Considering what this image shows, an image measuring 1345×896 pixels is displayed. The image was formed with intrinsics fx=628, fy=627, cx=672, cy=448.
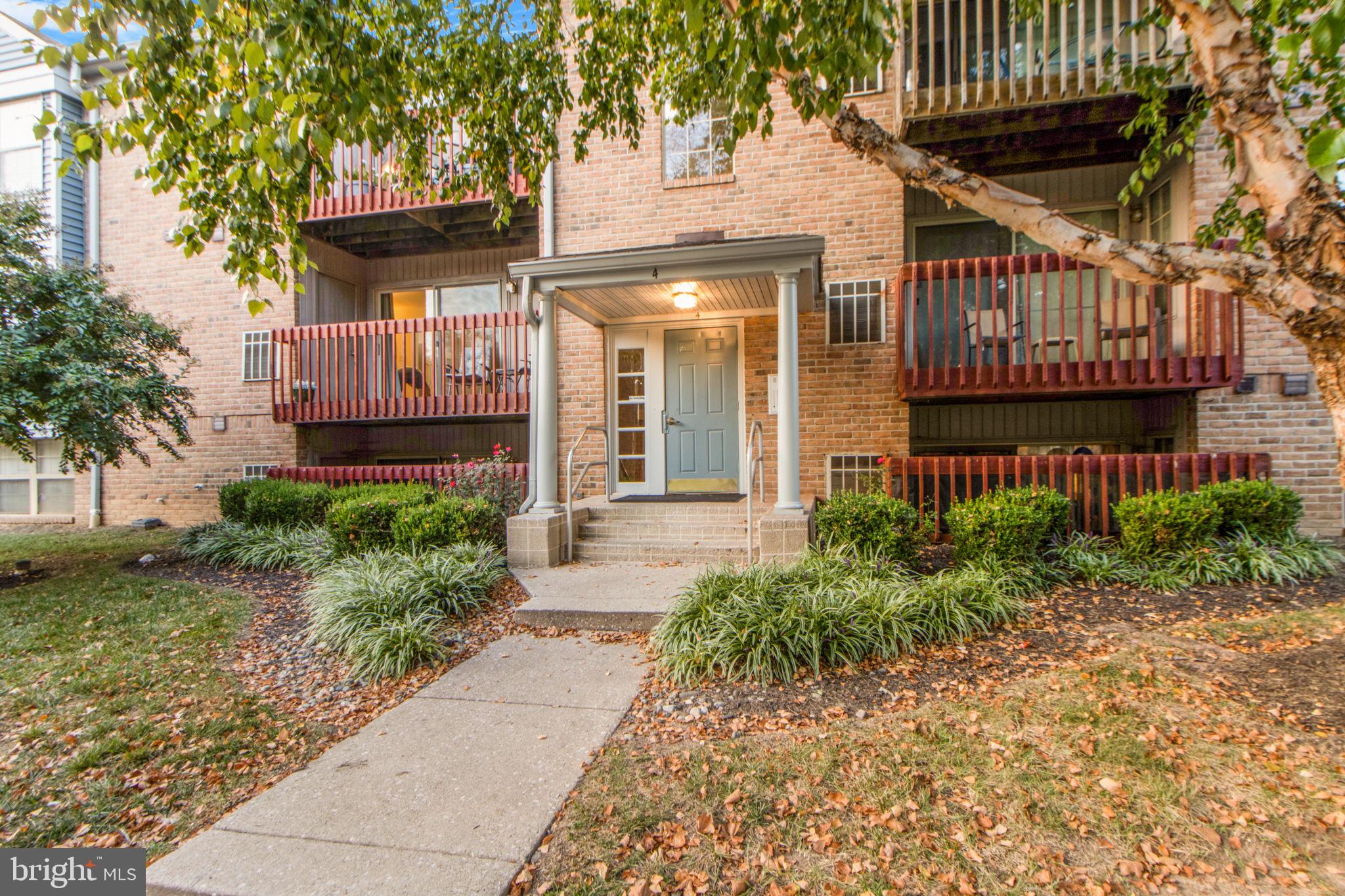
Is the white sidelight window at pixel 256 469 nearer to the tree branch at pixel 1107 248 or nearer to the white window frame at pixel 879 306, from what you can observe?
the white window frame at pixel 879 306

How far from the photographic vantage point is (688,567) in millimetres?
5742

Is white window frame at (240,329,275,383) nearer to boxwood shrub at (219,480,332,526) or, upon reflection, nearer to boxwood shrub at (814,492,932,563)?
boxwood shrub at (219,480,332,526)

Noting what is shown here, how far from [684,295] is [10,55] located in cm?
1181

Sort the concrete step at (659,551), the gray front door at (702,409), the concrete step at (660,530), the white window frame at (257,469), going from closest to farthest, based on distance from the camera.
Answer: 1. the concrete step at (659,551)
2. the concrete step at (660,530)
3. the gray front door at (702,409)
4. the white window frame at (257,469)

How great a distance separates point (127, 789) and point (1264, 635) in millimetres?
6006

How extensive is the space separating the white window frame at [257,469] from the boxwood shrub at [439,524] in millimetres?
4515

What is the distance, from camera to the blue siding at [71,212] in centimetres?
945

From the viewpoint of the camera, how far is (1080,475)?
238 inches

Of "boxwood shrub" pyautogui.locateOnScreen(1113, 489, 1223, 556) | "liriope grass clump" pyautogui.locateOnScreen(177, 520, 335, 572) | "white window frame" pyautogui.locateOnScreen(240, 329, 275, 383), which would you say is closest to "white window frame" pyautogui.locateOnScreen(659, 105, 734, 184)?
"boxwood shrub" pyautogui.locateOnScreen(1113, 489, 1223, 556)

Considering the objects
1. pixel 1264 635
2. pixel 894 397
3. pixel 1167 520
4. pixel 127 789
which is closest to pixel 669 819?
pixel 127 789

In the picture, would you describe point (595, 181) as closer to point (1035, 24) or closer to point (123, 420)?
point (1035, 24)

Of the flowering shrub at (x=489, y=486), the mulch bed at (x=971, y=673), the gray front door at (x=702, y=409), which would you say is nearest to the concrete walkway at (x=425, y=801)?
the mulch bed at (x=971, y=673)

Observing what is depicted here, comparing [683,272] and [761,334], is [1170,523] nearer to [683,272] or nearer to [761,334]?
[761,334]

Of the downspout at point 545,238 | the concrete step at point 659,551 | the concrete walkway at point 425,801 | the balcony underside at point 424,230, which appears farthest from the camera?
the balcony underside at point 424,230
